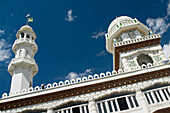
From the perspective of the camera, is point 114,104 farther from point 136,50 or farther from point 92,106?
point 136,50

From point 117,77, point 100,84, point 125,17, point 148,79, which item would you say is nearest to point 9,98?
point 100,84

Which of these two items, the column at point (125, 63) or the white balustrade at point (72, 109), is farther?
the column at point (125, 63)

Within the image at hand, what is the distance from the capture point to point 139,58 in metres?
20.9

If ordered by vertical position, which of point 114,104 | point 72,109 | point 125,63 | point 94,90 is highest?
point 125,63

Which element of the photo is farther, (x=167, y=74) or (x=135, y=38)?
(x=135, y=38)

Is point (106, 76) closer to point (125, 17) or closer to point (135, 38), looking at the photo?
point (135, 38)

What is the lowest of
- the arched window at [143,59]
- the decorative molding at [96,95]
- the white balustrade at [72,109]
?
the white balustrade at [72,109]

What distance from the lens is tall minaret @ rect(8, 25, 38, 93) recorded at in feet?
59.3

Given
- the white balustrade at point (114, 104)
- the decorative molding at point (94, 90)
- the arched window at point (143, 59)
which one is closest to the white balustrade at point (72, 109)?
the decorative molding at point (94, 90)

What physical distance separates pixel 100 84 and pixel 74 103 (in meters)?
2.50

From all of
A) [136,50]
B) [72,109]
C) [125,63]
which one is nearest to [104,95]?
[72,109]

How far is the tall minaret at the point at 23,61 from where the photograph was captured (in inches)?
712

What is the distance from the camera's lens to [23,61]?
19344 mm

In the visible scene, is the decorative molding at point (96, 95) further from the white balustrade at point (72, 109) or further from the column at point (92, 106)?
the white balustrade at point (72, 109)
